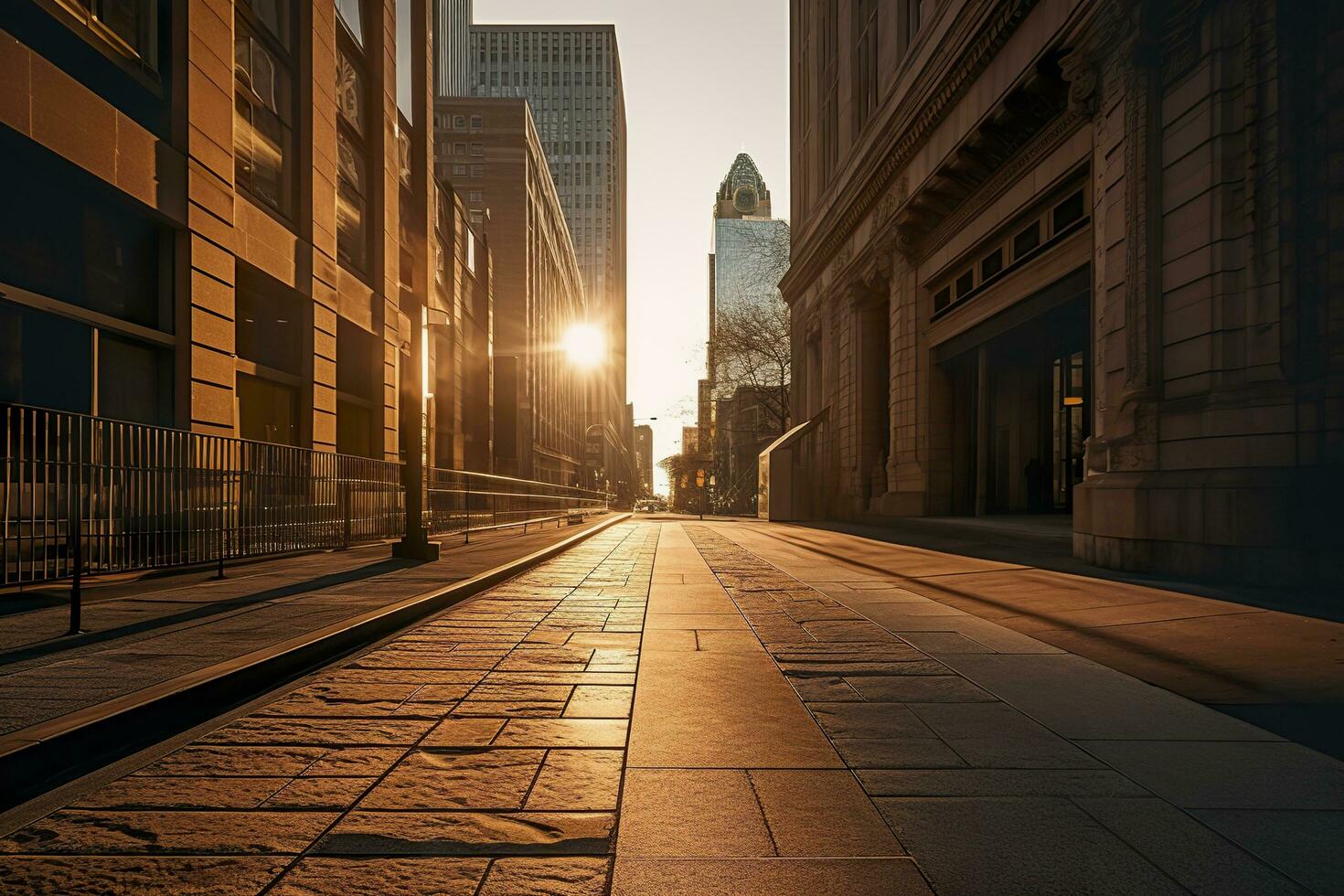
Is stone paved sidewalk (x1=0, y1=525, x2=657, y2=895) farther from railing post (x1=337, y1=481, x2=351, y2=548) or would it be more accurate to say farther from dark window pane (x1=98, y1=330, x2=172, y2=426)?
dark window pane (x1=98, y1=330, x2=172, y2=426)

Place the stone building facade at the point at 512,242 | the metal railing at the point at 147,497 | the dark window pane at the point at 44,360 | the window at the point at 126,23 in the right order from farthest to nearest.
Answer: the stone building facade at the point at 512,242, the window at the point at 126,23, the dark window pane at the point at 44,360, the metal railing at the point at 147,497

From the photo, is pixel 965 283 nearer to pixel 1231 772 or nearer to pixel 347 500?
pixel 347 500

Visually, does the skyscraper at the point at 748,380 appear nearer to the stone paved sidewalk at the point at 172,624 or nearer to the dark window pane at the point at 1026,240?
the dark window pane at the point at 1026,240

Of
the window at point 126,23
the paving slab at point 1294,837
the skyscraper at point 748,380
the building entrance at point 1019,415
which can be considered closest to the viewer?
the paving slab at point 1294,837

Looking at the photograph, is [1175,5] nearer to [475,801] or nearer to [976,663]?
[976,663]

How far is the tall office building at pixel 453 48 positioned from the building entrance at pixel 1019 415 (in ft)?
336

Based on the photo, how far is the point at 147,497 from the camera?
7789mm

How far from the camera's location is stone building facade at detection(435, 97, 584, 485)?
56.6 meters

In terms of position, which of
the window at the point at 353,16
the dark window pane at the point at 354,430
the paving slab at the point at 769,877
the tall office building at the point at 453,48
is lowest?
the paving slab at the point at 769,877

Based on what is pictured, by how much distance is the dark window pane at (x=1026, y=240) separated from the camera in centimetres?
1695

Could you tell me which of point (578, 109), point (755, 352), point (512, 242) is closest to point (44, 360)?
point (755, 352)

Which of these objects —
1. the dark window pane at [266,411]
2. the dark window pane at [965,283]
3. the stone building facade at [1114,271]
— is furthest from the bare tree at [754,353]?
the dark window pane at [266,411]

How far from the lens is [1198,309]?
9367 millimetres

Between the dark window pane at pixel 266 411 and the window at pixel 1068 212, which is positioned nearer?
the window at pixel 1068 212
